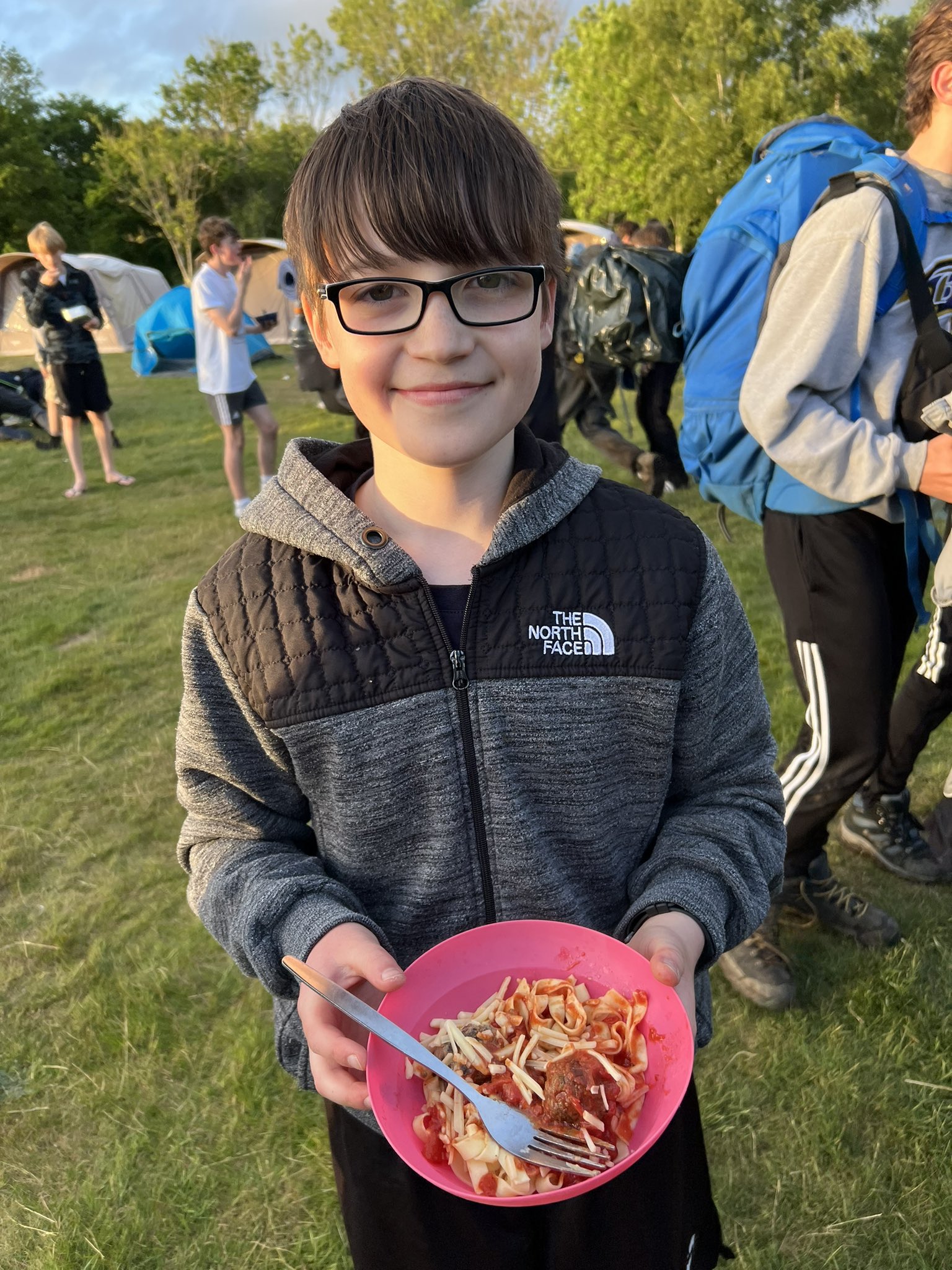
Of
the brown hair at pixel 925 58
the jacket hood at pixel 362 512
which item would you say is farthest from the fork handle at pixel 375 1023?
the brown hair at pixel 925 58

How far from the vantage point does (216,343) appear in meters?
6.79

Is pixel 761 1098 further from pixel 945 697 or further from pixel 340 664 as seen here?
pixel 340 664

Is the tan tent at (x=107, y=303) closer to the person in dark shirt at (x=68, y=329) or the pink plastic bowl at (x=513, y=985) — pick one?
the person in dark shirt at (x=68, y=329)

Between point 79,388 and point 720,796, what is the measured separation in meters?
8.31

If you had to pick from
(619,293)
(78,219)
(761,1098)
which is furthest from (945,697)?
(78,219)

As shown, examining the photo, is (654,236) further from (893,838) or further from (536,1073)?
(536,1073)

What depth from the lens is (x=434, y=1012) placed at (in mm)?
1086

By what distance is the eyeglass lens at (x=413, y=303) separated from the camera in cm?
107

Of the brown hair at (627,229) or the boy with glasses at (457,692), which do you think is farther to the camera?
the brown hair at (627,229)

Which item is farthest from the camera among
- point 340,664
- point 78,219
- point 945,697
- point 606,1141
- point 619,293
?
point 78,219

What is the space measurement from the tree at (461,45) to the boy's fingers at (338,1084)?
4224 cm

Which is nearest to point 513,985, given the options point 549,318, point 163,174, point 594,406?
point 549,318

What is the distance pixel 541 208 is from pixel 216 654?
0.75m

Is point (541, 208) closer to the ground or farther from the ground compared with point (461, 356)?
farther from the ground
